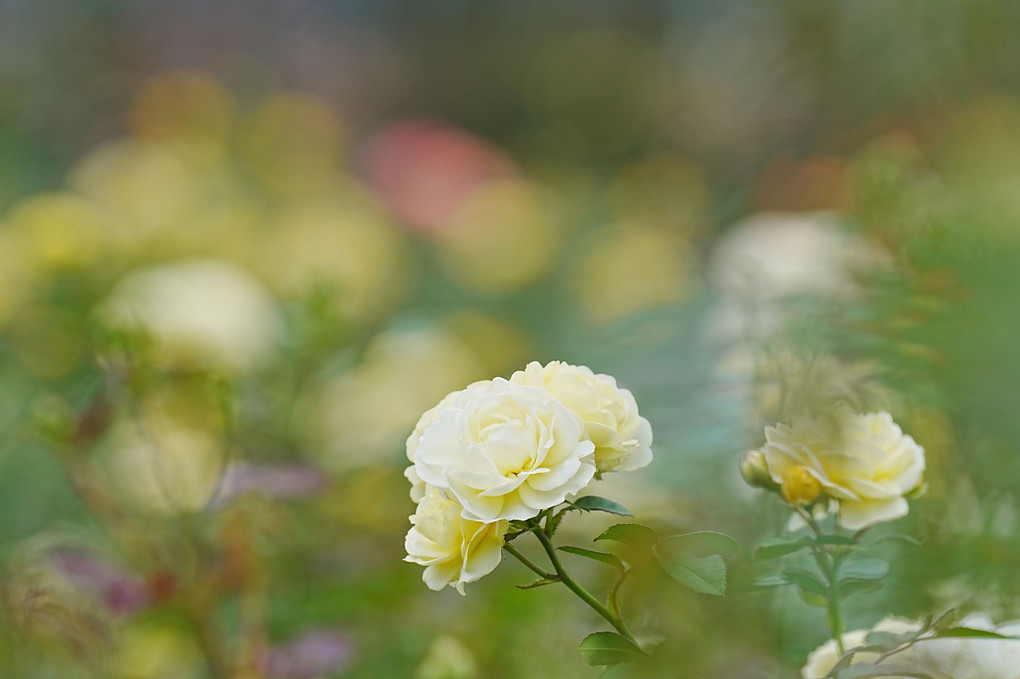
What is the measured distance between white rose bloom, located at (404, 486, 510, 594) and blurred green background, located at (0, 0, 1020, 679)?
0.25 feet

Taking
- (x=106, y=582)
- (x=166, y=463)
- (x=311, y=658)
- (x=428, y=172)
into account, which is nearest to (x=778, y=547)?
(x=311, y=658)

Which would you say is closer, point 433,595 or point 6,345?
point 433,595

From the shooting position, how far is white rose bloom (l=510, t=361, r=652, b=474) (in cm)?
38

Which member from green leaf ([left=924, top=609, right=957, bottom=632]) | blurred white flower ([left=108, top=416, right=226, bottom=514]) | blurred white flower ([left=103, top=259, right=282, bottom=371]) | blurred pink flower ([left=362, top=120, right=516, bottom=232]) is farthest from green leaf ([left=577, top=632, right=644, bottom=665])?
blurred pink flower ([left=362, top=120, right=516, bottom=232])

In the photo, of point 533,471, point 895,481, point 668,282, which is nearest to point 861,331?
point 895,481

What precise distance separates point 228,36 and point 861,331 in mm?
3490

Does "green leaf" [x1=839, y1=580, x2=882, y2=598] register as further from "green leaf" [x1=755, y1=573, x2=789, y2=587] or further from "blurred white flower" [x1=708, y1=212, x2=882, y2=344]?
"blurred white flower" [x1=708, y1=212, x2=882, y2=344]

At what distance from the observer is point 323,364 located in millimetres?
918

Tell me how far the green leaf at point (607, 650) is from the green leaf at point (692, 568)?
36 millimetres

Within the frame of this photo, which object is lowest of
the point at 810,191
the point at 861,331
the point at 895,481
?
the point at 895,481

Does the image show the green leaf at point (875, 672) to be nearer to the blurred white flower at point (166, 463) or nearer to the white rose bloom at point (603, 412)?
the white rose bloom at point (603, 412)

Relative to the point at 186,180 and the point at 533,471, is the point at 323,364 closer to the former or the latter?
the point at 533,471

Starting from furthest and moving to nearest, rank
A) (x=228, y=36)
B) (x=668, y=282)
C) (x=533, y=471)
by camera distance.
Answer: (x=228, y=36) → (x=668, y=282) → (x=533, y=471)

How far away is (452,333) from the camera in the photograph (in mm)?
1850
